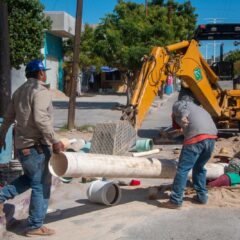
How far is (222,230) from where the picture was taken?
6578 millimetres

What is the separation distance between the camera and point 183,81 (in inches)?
516

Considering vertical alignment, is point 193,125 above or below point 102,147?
above

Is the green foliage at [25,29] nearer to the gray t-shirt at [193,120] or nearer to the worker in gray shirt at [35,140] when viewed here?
the gray t-shirt at [193,120]

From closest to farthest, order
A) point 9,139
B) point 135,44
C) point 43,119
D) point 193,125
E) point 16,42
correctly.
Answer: point 43,119 → point 193,125 → point 9,139 → point 16,42 → point 135,44

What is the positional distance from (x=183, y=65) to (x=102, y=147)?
322cm

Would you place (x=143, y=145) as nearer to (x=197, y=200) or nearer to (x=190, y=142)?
(x=197, y=200)

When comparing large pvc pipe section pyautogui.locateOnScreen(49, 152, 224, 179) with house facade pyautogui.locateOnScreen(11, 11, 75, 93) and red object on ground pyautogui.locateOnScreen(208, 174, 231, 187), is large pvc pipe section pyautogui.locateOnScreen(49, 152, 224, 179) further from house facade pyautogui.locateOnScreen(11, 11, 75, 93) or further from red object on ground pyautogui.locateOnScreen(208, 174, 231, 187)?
house facade pyautogui.locateOnScreen(11, 11, 75, 93)

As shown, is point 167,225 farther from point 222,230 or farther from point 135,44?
point 135,44

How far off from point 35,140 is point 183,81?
7.44 meters

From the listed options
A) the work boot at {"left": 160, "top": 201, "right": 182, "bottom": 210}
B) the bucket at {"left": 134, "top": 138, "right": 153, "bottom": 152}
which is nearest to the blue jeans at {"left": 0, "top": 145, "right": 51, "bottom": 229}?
the work boot at {"left": 160, "top": 201, "right": 182, "bottom": 210}

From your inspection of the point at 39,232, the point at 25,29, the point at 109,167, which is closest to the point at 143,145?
the point at 109,167

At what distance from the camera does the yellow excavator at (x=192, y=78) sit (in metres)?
11.1

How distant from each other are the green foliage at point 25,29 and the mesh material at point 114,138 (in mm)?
8430

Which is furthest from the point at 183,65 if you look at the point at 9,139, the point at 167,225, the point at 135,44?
the point at 135,44
